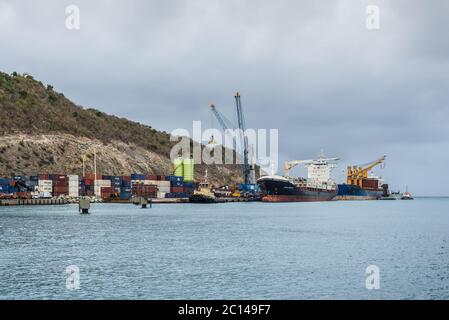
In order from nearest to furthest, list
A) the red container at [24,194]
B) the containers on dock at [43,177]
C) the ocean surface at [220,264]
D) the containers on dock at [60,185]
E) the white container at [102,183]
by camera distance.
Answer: the ocean surface at [220,264], the red container at [24,194], the containers on dock at [43,177], the containers on dock at [60,185], the white container at [102,183]

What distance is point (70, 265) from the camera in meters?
45.7

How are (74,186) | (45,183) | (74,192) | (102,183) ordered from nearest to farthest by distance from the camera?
(45,183) → (74,192) → (74,186) → (102,183)

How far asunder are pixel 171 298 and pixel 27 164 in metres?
170

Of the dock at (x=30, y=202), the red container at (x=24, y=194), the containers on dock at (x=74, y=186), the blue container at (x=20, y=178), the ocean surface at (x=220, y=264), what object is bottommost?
the ocean surface at (x=220, y=264)

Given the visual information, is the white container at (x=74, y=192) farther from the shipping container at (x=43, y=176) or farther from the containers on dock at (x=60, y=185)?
the shipping container at (x=43, y=176)

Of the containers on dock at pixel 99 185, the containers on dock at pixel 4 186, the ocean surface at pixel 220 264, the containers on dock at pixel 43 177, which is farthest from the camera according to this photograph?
the containers on dock at pixel 99 185

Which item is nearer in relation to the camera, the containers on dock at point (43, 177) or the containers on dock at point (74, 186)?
the containers on dock at point (43, 177)

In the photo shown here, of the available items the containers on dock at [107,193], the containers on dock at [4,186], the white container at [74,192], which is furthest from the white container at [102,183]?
the containers on dock at [4,186]

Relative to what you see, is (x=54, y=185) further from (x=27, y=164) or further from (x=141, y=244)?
(x=141, y=244)

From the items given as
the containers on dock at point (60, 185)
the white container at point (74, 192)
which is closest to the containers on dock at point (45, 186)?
the containers on dock at point (60, 185)

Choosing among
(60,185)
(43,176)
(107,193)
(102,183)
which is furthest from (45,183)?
(107,193)

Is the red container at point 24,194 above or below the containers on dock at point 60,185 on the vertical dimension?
below

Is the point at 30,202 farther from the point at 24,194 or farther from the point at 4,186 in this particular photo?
the point at 4,186
